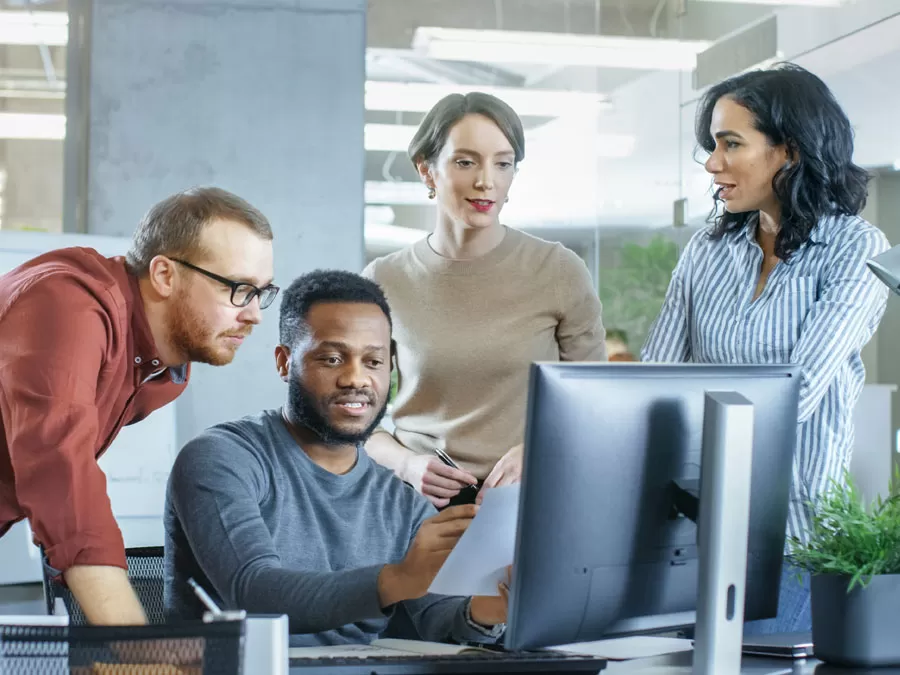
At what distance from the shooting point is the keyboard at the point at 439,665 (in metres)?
1.28

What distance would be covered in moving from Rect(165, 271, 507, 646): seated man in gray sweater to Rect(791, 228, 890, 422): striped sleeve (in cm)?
66

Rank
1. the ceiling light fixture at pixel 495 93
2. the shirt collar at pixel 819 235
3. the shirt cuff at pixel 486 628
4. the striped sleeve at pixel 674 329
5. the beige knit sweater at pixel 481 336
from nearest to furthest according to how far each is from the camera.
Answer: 1. the shirt cuff at pixel 486 628
2. the shirt collar at pixel 819 235
3. the striped sleeve at pixel 674 329
4. the beige knit sweater at pixel 481 336
5. the ceiling light fixture at pixel 495 93

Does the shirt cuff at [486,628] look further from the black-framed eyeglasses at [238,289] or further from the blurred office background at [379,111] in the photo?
the blurred office background at [379,111]

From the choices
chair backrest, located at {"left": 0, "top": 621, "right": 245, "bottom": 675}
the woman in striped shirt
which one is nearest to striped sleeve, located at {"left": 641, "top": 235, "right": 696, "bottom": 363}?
the woman in striped shirt

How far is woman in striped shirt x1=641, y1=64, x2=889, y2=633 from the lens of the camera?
6.51 feet

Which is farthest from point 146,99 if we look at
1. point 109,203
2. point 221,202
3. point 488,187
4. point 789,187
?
point 789,187

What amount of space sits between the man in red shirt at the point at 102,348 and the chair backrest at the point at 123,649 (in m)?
0.51

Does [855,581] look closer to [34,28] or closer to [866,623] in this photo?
[866,623]

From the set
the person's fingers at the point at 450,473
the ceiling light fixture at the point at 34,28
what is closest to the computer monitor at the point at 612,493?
the person's fingers at the point at 450,473

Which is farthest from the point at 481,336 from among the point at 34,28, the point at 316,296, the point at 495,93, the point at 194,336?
the point at 495,93

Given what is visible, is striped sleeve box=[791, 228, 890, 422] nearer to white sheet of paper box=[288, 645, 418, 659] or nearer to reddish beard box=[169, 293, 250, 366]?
white sheet of paper box=[288, 645, 418, 659]

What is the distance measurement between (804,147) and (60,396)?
1349 mm

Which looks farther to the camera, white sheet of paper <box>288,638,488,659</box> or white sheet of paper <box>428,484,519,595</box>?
white sheet of paper <box>288,638,488,659</box>

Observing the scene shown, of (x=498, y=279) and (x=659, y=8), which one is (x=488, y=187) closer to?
(x=498, y=279)
